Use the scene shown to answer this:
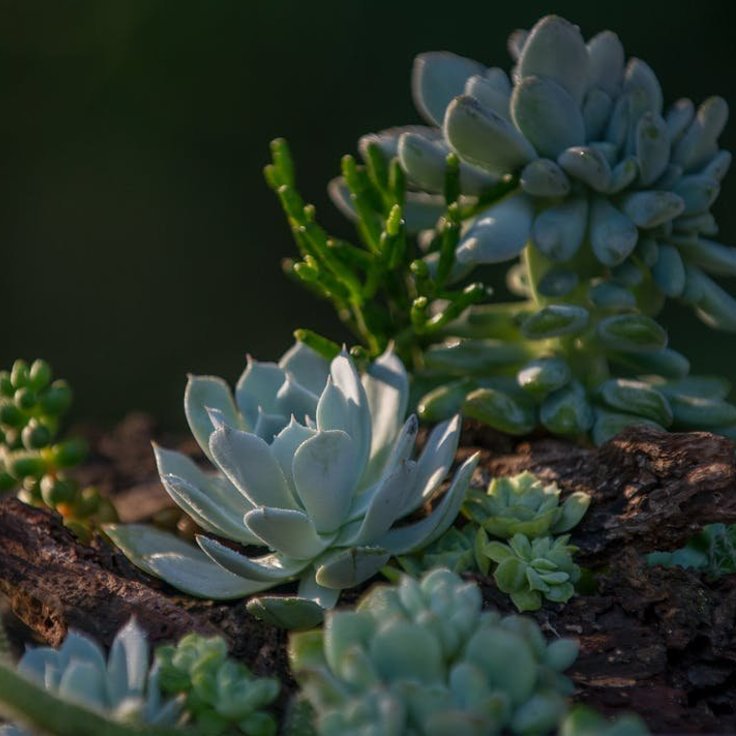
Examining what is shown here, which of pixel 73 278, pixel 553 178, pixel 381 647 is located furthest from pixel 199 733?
pixel 73 278

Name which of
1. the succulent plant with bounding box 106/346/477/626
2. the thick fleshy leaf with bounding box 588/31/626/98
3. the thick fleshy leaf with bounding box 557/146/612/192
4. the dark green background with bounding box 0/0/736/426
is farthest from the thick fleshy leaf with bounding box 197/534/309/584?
the dark green background with bounding box 0/0/736/426

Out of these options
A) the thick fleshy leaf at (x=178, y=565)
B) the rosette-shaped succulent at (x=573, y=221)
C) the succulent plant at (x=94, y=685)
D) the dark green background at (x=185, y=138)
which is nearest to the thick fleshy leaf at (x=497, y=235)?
the rosette-shaped succulent at (x=573, y=221)

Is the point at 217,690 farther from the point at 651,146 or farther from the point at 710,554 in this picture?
the point at 651,146

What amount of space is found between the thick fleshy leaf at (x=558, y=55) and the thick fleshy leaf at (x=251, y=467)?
1.41 feet

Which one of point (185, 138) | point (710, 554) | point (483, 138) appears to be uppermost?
point (483, 138)

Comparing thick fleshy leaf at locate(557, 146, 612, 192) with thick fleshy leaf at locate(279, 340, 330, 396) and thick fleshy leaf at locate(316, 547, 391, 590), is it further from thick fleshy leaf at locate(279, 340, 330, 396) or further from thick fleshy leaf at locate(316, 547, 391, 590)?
thick fleshy leaf at locate(316, 547, 391, 590)

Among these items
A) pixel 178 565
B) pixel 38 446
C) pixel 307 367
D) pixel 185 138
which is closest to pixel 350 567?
pixel 178 565

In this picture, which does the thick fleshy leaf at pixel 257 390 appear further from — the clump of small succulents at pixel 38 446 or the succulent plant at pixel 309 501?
the clump of small succulents at pixel 38 446

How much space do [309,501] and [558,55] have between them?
1.55ft

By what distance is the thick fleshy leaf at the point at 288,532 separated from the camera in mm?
839

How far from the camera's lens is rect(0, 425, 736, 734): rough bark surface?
0.84m

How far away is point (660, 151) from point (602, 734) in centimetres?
63

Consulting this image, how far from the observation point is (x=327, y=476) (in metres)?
0.88

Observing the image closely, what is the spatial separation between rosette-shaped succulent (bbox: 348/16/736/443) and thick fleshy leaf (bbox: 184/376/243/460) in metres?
0.19
